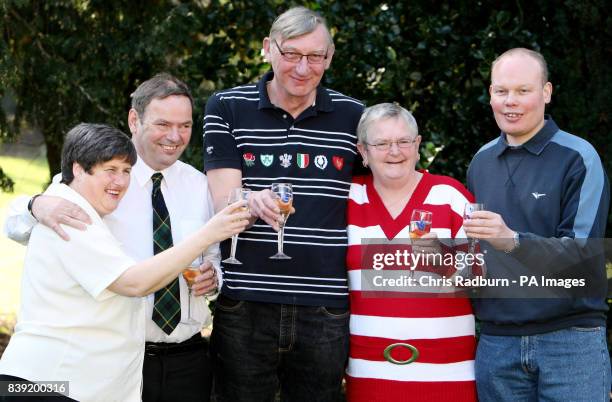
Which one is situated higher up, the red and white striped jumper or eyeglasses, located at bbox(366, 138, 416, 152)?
eyeglasses, located at bbox(366, 138, 416, 152)

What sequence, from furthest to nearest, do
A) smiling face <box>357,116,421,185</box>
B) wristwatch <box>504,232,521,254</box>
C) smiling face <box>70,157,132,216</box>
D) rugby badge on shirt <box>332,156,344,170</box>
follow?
1. rugby badge on shirt <box>332,156,344,170</box>
2. smiling face <box>357,116,421,185</box>
3. wristwatch <box>504,232,521,254</box>
4. smiling face <box>70,157,132,216</box>

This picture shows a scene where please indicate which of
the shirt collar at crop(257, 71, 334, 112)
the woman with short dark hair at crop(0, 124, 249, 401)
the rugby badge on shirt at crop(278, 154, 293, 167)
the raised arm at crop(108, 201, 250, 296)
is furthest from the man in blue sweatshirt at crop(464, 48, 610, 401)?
the woman with short dark hair at crop(0, 124, 249, 401)

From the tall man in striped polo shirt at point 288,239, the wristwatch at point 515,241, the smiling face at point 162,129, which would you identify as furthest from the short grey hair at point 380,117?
the smiling face at point 162,129

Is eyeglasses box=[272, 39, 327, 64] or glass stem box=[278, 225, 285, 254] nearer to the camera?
glass stem box=[278, 225, 285, 254]

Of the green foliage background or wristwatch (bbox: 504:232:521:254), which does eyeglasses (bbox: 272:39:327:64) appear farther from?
the green foliage background

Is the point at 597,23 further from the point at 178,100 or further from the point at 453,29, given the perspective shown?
the point at 178,100

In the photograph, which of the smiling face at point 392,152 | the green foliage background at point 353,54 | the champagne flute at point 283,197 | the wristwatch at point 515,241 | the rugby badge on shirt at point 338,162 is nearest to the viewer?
the wristwatch at point 515,241

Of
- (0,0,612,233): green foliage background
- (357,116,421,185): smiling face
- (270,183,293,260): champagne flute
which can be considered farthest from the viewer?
(0,0,612,233): green foliage background

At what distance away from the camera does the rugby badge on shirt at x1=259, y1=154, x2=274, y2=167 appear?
159 inches

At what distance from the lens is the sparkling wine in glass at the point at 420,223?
3818 mm

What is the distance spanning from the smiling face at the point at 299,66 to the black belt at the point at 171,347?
49.2 inches

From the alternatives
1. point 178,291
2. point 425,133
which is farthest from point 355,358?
point 425,133

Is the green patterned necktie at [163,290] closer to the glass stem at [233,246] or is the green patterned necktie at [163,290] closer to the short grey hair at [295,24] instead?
the glass stem at [233,246]

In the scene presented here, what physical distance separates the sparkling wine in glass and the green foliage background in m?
2.10
